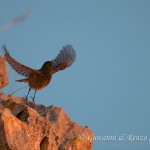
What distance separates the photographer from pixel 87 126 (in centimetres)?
601

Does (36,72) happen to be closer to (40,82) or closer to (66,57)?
(40,82)

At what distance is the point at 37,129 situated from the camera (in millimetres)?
4781

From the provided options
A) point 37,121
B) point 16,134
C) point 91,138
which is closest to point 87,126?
point 91,138

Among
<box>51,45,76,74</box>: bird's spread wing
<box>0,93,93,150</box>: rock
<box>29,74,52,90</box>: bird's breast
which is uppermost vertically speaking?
<box>51,45,76,74</box>: bird's spread wing

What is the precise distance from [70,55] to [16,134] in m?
2.54

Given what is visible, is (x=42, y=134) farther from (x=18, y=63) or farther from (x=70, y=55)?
(x=70, y=55)

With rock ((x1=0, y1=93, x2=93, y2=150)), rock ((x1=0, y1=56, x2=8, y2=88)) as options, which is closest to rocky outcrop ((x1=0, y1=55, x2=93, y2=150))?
rock ((x1=0, y1=93, x2=93, y2=150))

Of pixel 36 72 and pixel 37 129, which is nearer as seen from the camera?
pixel 37 129

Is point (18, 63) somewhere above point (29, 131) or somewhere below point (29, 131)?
above

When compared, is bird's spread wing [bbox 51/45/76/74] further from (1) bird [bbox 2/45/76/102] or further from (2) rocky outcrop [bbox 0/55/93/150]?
(2) rocky outcrop [bbox 0/55/93/150]

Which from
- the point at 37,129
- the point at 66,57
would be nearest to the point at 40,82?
the point at 66,57

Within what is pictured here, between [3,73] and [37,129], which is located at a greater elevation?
[3,73]

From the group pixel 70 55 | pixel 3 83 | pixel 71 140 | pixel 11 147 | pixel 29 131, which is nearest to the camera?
pixel 11 147

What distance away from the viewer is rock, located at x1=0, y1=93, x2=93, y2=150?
14.4 ft
